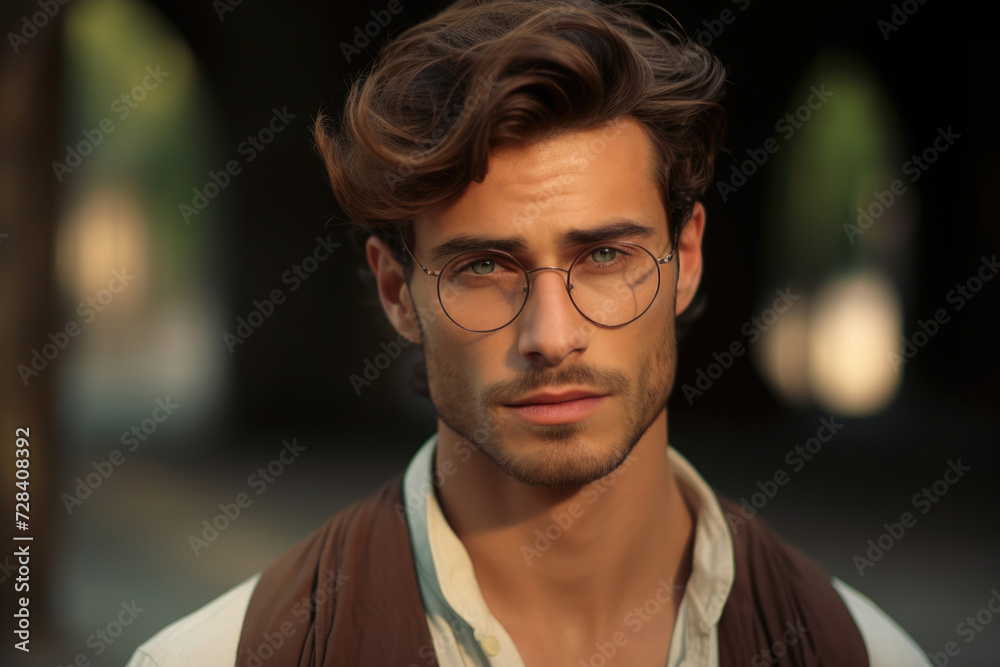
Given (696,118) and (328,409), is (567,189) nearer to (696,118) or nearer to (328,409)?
(696,118)

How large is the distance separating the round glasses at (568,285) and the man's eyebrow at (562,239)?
0.05ft

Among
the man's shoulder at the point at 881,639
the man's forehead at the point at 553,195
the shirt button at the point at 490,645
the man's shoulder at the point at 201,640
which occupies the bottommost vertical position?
the man's shoulder at the point at 881,639

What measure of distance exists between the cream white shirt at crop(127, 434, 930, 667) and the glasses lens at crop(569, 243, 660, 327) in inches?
24.1

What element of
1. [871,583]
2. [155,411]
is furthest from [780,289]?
[155,411]

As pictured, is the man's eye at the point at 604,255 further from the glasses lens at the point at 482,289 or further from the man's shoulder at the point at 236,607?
the man's shoulder at the point at 236,607

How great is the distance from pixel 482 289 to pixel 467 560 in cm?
65

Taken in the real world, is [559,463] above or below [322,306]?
above

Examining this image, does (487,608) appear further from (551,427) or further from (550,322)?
(550,322)

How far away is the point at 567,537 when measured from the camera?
1.67 m

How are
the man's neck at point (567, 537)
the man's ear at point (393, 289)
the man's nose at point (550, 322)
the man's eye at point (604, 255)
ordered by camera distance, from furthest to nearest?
the man's ear at point (393, 289), the man's neck at point (567, 537), the man's eye at point (604, 255), the man's nose at point (550, 322)

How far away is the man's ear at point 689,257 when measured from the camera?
1.86 m

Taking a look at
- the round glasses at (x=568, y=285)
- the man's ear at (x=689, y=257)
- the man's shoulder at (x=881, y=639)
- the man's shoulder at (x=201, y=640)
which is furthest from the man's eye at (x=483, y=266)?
the man's shoulder at (x=881, y=639)

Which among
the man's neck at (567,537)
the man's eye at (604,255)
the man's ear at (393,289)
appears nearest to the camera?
the man's eye at (604,255)

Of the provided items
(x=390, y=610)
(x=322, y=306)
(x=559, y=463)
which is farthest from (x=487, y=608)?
(x=322, y=306)
